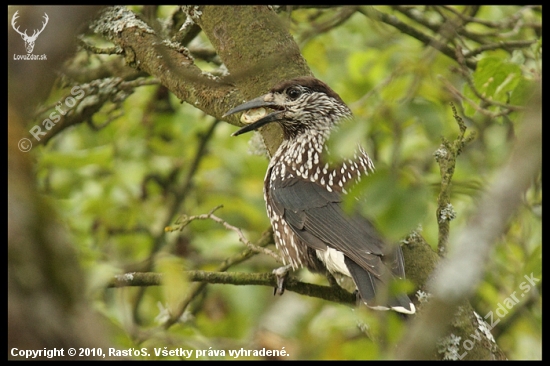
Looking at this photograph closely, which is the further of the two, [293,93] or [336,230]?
[293,93]

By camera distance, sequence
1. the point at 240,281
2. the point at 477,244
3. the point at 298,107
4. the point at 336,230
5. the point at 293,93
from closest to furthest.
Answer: the point at 477,244 < the point at 240,281 < the point at 336,230 < the point at 293,93 < the point at 298,107

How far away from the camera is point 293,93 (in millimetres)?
4379

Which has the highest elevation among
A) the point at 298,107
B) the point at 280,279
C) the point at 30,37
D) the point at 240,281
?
the point at 30,37

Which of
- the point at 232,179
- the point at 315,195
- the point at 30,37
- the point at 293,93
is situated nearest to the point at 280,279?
the point at 315,195

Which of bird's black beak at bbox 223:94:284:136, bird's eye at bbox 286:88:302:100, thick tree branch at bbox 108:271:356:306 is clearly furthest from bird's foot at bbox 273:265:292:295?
bird's eye at bbox 286:88:302:100

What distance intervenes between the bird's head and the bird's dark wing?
1.55 ft

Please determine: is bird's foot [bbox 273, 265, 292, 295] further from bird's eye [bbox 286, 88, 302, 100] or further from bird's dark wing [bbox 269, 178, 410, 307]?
bird's eye [bbox 286, 88, 302, 100]

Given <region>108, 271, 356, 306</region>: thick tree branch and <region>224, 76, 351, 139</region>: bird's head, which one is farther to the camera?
<region>224, 76, 351, 139</region>: bird's head

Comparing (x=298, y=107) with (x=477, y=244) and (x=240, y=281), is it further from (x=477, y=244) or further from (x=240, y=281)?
(x=477, y=244)

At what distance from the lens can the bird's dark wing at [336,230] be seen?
3.59 meters

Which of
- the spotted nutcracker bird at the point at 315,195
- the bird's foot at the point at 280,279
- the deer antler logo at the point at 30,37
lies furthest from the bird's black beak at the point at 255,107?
the deer antler logo at the point at 30,37

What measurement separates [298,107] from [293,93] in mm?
236

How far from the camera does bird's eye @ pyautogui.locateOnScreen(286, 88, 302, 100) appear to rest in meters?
4.33
